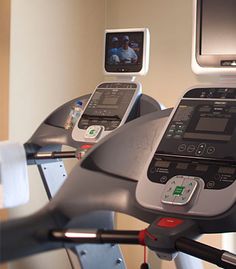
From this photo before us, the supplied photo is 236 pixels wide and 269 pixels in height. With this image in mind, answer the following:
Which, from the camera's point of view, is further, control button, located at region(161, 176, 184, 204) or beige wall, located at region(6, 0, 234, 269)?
beige wall, located at region(6, 0, 234, 269)

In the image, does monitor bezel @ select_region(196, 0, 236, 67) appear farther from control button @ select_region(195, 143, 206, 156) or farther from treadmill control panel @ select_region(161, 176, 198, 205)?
treadmill control panel @ select_region(161, 176, 198, 205)

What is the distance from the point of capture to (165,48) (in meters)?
3.20

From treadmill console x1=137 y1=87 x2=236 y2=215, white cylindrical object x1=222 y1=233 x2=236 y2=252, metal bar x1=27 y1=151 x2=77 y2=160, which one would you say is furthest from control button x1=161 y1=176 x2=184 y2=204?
white cylindrical object x1=222 y1=233 x2=236 y2=252

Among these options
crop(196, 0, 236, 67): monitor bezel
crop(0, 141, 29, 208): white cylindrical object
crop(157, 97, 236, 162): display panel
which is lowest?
crop(0, 141, 29, 208): white cylindrical object

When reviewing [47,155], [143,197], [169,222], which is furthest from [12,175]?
[169,222]

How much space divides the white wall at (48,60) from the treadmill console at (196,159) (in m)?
1.32

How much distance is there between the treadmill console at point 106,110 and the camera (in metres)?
2.04

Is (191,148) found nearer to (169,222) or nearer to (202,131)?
(202,131)

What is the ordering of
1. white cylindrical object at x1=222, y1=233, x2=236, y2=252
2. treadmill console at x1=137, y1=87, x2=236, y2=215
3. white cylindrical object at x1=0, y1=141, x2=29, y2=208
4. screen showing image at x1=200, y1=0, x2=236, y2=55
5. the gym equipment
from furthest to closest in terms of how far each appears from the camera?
white cylindrical object at x1=222, y1=233, x2=236, y2=252, white cylindrical object at x1=0, y1=141, x2=29, y2=208, screen showing image at x1=200, y1=0, x2=236, y2=55, treadmill console at x1=137, y1=87, x2=236, y2=215, the gym equipment

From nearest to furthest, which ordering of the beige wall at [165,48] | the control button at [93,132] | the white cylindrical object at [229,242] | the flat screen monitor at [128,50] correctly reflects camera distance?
the control button at [93,132] < the flat screen monitor at [128,50] < the white cylindrical object at [229,242] < the beige wall at [165,48]

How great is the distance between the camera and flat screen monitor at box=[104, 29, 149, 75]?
2.15 m

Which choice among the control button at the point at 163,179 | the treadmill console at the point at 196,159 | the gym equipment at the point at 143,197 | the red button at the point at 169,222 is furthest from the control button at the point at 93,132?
the red button at the point at 169,222

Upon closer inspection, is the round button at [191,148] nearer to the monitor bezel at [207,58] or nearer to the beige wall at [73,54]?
the monitor bezel at [207,58]

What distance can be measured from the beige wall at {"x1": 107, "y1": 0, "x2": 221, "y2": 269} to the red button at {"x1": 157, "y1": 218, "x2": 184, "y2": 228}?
78.6 inches
